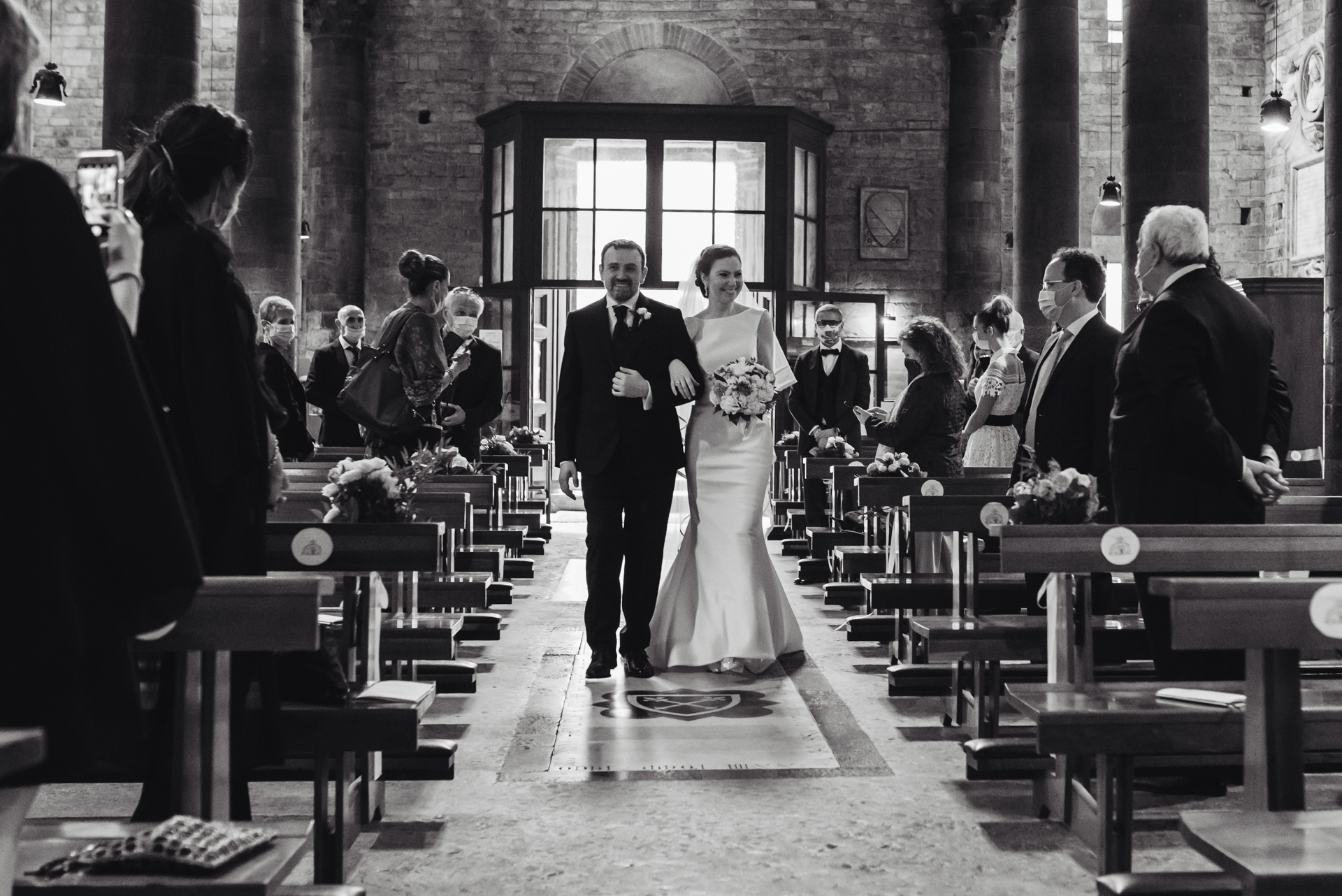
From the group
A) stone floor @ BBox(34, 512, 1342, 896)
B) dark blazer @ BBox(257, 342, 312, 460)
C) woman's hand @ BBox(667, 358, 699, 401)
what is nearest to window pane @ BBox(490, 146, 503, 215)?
dark blazer @ BBox(257, 342, 312, 460)

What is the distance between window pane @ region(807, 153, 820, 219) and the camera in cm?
1836

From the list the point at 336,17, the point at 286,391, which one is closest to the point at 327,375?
the point at 286,391

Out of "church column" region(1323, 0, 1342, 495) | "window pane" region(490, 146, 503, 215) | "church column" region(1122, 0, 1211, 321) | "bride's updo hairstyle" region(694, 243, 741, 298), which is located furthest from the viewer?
"window pane" region(490, 146, 503, 215)

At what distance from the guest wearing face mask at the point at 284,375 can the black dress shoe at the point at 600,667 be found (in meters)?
1.50

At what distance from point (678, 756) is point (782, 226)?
13.6m

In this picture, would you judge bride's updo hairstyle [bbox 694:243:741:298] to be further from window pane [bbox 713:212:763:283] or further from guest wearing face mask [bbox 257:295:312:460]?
window pane [bbox 713:212:763:283]

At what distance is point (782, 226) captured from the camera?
57.2 feet

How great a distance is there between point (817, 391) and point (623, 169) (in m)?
7.80

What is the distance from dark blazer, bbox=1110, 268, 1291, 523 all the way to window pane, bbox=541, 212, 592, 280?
1307 cm

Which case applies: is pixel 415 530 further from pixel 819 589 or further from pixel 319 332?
pixel 319 332

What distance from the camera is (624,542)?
228 inches

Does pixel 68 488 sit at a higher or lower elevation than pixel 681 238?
lower

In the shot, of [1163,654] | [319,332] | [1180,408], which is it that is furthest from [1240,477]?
[319,332]

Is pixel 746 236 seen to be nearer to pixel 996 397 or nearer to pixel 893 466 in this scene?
pixel 996 397
